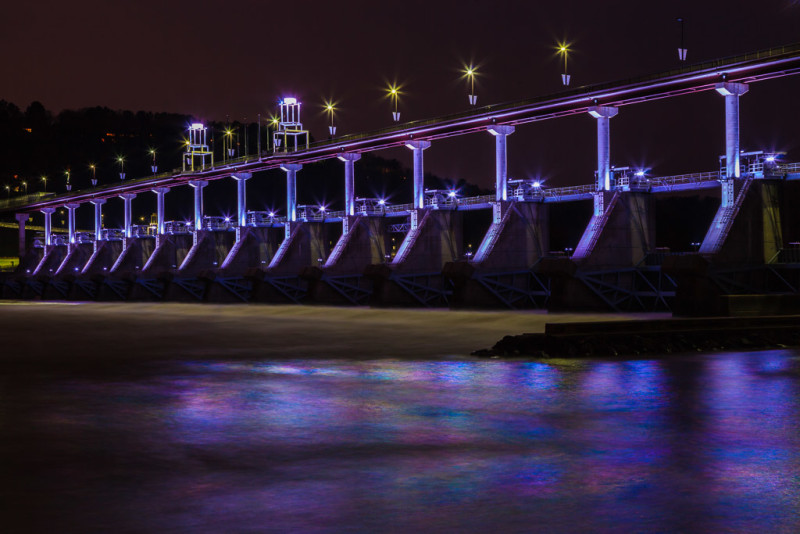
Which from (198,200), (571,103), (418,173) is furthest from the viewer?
(198,200)

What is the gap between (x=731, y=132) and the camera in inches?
1682

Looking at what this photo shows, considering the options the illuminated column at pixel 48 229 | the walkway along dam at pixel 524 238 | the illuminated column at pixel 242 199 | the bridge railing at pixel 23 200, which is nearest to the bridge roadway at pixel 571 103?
the walkway along dam at pixel 524 238

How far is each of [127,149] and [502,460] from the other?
183m

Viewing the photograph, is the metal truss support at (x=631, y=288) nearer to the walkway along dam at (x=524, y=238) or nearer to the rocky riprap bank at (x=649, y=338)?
the walkway along dam at (x=524, y=238)

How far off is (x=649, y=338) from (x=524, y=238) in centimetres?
2783

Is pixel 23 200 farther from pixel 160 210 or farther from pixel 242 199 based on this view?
pixel 242 199

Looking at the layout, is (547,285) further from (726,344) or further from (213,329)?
(726,344)

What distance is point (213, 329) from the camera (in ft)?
136

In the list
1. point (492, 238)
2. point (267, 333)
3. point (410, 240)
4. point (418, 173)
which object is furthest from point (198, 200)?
point (267, 333)

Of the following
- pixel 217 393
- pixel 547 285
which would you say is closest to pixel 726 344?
pixel 217 393

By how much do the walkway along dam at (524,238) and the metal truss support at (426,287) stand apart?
92 mm

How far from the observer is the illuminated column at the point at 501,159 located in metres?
54.6

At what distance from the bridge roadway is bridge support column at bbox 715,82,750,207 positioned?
1.25ft

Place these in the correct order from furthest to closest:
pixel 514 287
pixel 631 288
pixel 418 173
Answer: pixel 418 173 < pixel 514 287 < pixel 631 288
